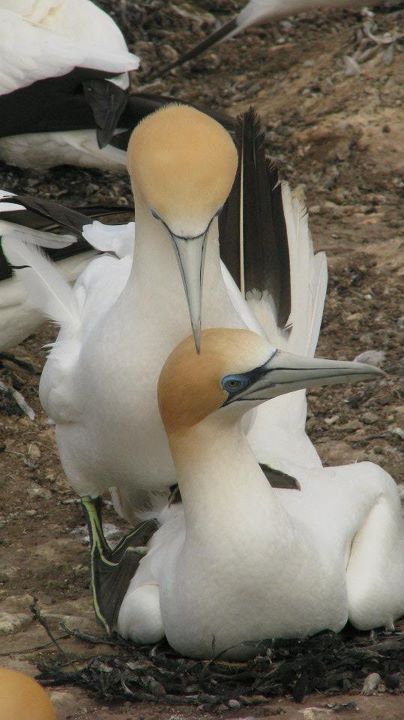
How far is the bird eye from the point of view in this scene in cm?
357

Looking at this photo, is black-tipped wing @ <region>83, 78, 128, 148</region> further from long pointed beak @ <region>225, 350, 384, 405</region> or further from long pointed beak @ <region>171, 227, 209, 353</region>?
long pointed beak @ <region>225, 350, 384, 405</region>

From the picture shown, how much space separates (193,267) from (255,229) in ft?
3.83

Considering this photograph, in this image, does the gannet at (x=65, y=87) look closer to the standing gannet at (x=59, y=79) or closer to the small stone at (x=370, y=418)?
the standing gannet at (x=59, y=79)

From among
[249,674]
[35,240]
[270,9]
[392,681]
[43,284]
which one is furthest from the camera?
[270,9]

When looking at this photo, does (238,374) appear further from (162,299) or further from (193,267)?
(162,299)

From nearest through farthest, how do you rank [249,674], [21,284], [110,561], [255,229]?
[249,674], [110,561], [255,229], [21,284]

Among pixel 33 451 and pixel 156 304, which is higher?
pixel 156 304

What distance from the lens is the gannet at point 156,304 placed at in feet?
12.6

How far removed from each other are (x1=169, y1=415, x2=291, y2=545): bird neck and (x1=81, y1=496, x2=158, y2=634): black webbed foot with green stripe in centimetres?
55

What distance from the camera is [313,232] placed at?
261 inches

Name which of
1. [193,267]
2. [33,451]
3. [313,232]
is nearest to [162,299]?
[193,267]

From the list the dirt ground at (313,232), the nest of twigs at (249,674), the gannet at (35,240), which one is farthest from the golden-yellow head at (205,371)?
the gannet at (35,240)

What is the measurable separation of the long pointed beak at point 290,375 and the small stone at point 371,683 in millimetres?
714

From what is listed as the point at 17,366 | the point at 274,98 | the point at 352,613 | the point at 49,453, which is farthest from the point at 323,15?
the point at 352,613
